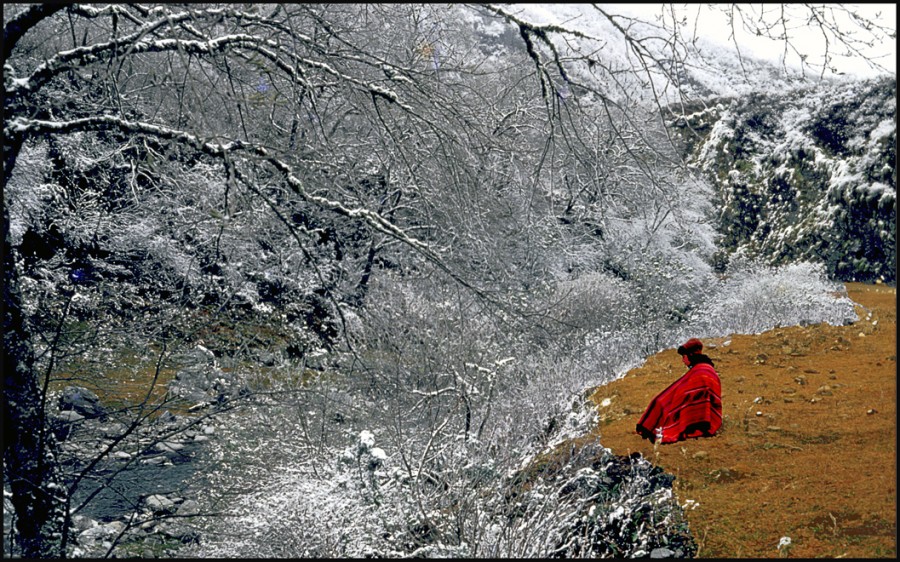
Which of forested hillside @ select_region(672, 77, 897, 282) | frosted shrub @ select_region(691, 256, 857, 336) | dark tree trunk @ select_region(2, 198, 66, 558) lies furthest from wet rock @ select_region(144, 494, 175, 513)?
forested hillside @ select_region(672, 77, 897, 282)

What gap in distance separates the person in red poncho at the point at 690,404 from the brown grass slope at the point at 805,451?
1.5 inches

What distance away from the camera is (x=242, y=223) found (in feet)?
11.7

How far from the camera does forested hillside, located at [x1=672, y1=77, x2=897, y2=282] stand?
260 centimetres

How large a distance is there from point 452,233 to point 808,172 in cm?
191

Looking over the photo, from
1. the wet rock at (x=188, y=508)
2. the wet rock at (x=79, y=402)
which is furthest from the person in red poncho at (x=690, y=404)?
the wet rock at (x=79, y=402)

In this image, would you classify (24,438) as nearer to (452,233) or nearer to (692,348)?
(452,233)

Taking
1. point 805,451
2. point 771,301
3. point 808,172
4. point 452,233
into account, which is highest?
point 452,233

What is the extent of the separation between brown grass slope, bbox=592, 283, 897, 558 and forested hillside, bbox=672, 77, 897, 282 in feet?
0.78

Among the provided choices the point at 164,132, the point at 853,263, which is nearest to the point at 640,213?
the point at 853,263

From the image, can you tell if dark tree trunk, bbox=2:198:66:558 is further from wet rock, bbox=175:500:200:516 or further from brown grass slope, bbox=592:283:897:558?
brown grass slope, bbox=592:283:897:558

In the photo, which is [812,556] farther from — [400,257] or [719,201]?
[400,257]

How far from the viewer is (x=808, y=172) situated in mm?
3375

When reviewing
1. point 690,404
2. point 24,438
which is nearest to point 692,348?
point 690,404

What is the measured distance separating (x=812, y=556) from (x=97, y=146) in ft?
23.0
